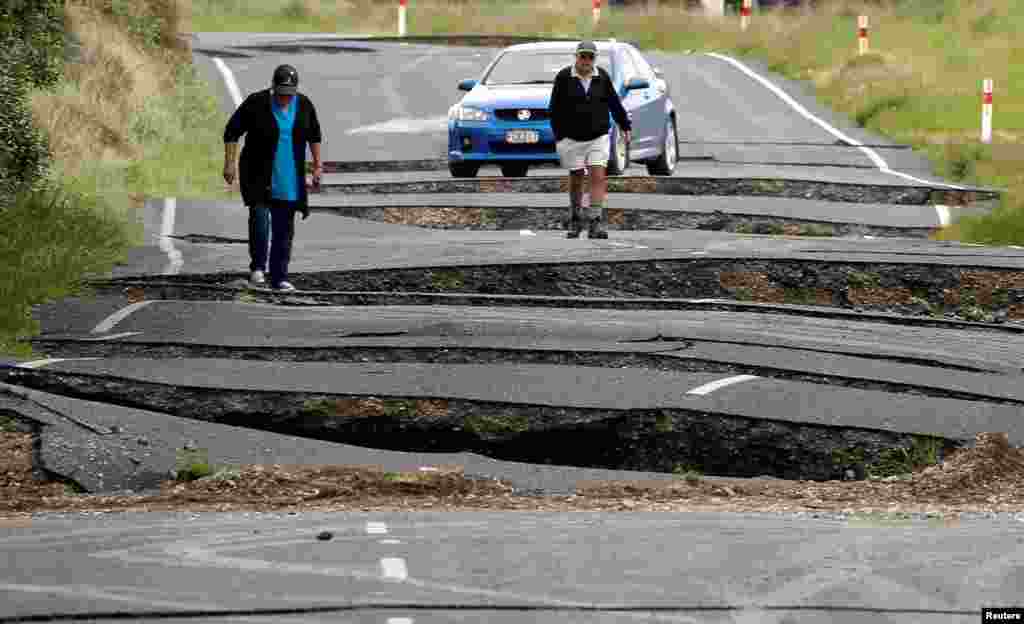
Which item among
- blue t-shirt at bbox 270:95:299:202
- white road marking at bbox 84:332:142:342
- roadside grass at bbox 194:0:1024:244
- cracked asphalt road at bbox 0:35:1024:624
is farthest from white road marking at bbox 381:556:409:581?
roadside grass at bbox 194:0:1024:244

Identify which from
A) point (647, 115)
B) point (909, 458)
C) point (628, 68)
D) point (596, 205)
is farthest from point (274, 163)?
point (628, 68)

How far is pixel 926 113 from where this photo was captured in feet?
102

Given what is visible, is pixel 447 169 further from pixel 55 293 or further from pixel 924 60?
pixel 924 60

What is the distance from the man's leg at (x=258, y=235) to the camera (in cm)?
1557

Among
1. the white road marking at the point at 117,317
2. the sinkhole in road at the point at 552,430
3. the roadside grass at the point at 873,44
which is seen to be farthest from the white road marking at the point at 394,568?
the roadside grass at the point at 873,44

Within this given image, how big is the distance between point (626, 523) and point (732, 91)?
25.3 m

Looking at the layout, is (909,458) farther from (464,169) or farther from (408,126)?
(408,126)

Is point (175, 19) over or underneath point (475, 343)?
over

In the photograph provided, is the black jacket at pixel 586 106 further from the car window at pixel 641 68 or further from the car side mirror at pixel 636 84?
the car window at pixel 641 68

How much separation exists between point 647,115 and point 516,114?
149cm

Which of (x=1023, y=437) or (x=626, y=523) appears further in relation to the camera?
(x=1023, y=437)

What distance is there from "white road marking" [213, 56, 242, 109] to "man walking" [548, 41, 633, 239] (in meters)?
11.6

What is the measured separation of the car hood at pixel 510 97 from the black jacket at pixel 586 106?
385 cm

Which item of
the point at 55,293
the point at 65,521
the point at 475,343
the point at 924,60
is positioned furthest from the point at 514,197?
the point at 924,60
